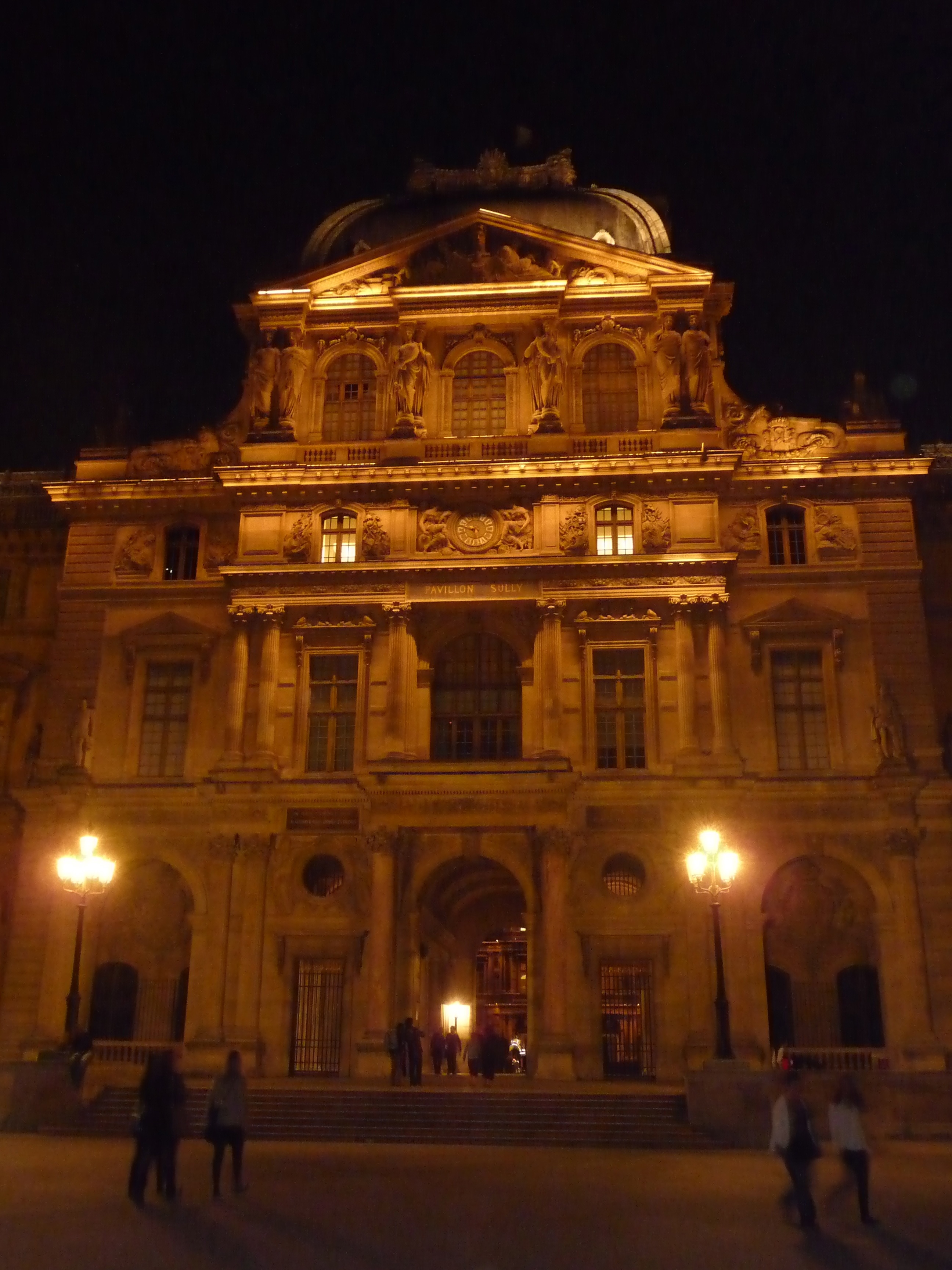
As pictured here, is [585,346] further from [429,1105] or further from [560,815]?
[429,1105]

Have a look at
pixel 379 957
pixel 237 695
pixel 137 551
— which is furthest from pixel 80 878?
pixel 137 551

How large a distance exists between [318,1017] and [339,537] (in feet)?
45.0

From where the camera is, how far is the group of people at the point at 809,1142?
596 inches

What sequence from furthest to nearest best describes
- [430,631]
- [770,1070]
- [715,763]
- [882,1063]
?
[430,631], [715,763], [882,1063], [770,1070]

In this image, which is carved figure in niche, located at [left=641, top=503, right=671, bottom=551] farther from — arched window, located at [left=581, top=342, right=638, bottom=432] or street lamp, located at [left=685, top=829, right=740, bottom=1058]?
street lamp, located at [left=685, top=829, right=740, bottom=1058]

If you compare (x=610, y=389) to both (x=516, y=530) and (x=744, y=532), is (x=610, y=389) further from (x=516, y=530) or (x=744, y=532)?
(x=744, y=532)

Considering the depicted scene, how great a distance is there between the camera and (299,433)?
131ft

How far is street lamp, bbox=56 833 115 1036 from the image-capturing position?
28234mm

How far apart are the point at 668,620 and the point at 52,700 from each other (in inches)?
721

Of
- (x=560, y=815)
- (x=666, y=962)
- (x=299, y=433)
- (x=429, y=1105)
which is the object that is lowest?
(x=429, y=1105)

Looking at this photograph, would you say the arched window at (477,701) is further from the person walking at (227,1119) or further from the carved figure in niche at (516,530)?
the person walking at (227,1119)

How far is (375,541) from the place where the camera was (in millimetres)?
37656

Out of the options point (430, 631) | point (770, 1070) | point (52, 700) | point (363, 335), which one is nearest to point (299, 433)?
point (363, 335)

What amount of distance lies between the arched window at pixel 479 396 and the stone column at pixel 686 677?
8195 mm
